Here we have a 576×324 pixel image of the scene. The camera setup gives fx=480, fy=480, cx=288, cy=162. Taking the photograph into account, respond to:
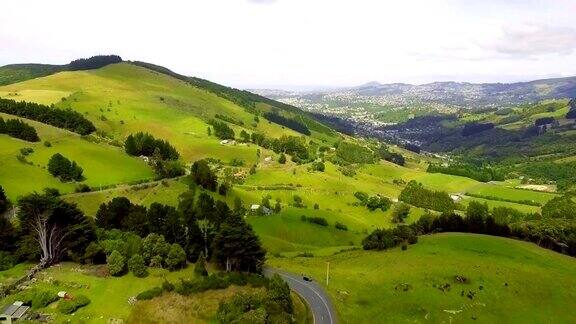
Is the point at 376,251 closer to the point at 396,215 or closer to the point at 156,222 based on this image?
the point at 156,222

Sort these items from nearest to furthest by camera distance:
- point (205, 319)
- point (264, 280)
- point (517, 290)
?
point (205, 319)
point (264, 280)
point (517, 290)

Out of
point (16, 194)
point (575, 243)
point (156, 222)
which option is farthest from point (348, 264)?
point (16, 194)

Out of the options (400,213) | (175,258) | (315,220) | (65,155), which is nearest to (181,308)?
(175,258)

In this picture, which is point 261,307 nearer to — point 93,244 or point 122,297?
point 122,297

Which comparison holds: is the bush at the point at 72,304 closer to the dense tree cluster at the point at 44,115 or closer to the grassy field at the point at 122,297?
the grassy field at the point at 122,297

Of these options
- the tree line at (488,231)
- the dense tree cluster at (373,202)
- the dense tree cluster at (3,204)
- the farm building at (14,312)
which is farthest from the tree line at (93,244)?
the dense tree cluster at (373,202)

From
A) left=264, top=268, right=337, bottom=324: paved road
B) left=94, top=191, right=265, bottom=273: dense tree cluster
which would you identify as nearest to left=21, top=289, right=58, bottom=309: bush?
left=94, top=191, right=265, bottom=273: dense tree cluster
